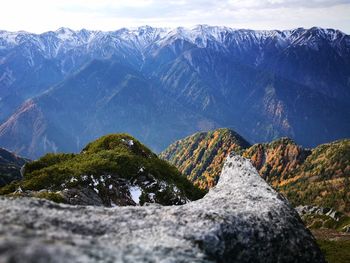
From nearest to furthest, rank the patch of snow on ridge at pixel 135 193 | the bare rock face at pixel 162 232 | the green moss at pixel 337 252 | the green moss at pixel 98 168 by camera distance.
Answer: the bare rock face at pixel 162 232 < the green moss at pixel 98 168 < the patch of snow on ridge at pixel 135 193 < the green moss at pixel 337 252

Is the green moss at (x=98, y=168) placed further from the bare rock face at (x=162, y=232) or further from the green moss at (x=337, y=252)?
the bare rock face at (x=162, y=232)

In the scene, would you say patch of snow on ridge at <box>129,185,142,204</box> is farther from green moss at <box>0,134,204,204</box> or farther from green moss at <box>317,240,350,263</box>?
green moss at <box>317,240,350,263</box>

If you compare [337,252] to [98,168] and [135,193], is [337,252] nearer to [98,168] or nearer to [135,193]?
[135,193]

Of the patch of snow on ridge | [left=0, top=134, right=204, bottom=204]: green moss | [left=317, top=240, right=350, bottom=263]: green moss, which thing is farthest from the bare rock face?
[left=317, top=240, right=350, bottom=263]: green moss

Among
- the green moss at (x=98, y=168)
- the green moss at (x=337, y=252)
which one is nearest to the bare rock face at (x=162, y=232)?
the green moss at (x=98, y=168)

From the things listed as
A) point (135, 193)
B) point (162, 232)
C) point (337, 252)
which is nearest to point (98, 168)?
point (135, 193)

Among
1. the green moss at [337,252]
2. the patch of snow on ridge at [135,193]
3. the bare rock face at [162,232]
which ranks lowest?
the green moss at [337,252]
